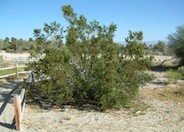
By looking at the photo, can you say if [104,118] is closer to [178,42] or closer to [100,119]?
[100,119]

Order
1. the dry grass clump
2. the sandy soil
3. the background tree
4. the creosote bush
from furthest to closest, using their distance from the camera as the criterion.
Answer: the background tree < the dry grass clump < the creosote bush < the sandy soil

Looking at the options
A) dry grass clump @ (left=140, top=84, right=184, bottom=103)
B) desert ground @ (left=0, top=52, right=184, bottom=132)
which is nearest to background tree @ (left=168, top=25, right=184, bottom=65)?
dry grass clump @ (left=140, top=84, right=184, bottom=103)

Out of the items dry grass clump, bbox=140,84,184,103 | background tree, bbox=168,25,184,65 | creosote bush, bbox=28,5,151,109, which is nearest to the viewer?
creosote bush, bbox=28,5,151,109

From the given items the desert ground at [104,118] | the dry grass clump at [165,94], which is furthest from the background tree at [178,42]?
the desert ground at [104,118]

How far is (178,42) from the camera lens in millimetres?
24312

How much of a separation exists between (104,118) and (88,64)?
2.25 meters

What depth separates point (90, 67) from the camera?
980 cm

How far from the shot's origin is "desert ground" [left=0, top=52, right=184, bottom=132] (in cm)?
734

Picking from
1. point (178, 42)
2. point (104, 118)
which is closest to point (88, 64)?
point (104, 118)

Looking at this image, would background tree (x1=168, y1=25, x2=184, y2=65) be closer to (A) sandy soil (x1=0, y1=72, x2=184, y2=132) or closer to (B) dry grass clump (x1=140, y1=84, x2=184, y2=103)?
(B) dry grass clump (x1=140, y1=84, x2=184, y2=103)

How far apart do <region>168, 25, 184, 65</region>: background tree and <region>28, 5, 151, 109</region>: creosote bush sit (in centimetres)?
1511

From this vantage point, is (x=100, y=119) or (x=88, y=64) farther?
(x=88, y=64)

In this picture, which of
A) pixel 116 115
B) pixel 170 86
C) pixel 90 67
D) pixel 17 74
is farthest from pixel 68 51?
pixel 17 74

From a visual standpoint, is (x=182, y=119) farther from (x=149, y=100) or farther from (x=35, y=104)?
(x=35, y=104)
